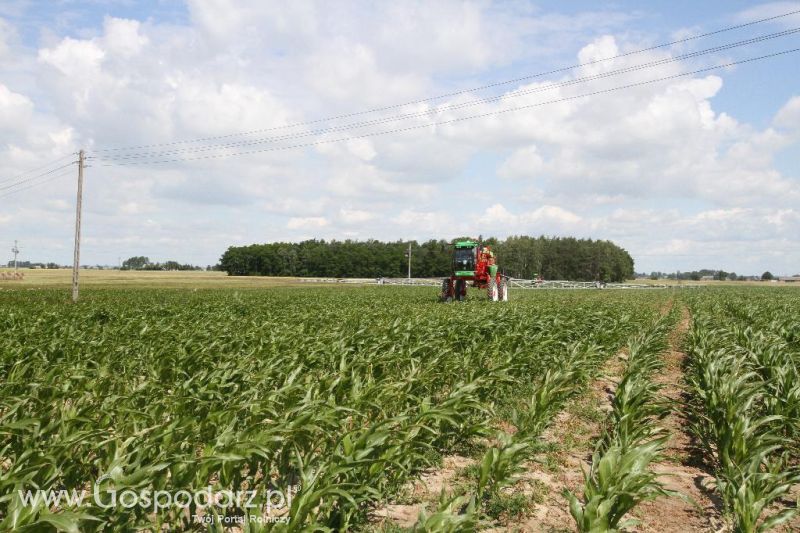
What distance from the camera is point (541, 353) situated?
11.4 meters

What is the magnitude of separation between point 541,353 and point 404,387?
4.82 metres

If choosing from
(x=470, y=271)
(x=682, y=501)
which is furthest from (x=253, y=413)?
(x=470, y=271)

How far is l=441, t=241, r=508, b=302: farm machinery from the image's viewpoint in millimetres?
28094

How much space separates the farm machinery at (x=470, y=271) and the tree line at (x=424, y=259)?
8766 cm

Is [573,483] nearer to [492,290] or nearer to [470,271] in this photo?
[470,271]

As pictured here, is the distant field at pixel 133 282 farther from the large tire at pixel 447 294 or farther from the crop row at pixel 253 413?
the crop row at pixel 253 413

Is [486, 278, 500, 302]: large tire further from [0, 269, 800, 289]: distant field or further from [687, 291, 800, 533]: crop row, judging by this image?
[0, 269, 800, 289]: distant field

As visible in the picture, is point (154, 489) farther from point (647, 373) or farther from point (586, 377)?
→ point (647, 373)

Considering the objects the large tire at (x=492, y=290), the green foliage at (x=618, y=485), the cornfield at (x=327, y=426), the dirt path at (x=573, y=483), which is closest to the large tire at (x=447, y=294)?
the large tire at (x=492, y=290)

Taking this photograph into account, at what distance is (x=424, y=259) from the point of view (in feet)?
411

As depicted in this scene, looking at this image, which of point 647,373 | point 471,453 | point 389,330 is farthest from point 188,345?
point 647,373

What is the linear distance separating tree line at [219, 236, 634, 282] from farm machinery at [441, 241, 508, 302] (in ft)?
288

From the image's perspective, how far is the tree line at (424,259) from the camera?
12369 cm

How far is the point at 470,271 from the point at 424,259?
318ft
